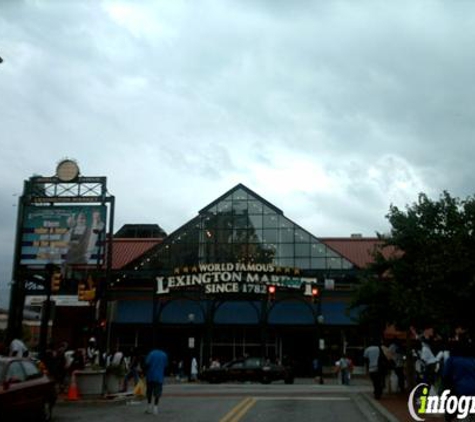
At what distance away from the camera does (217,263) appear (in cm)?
4681

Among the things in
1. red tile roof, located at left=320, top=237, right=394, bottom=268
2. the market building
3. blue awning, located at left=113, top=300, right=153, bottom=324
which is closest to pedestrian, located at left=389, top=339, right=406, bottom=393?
the market building

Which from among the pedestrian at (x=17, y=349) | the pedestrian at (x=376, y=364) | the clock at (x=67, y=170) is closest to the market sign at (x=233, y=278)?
the clock at (x=67, y=170)

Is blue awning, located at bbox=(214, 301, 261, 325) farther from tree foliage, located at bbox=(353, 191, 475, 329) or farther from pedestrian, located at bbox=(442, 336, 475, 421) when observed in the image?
pedestrian, located at bbox=(442, 336, 475, 421)

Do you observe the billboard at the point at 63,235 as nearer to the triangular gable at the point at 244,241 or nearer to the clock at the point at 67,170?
the clock at the point at 67,170

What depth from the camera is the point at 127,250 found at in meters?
54.2

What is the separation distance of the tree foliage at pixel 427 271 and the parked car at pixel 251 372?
1338 cm

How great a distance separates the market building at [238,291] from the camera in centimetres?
4547

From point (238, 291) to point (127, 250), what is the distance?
41.0 ft

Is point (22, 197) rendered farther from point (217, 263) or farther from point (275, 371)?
point (275, 371)

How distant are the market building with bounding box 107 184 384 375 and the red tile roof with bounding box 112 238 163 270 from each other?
2863 millimetres

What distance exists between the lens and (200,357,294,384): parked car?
118ft

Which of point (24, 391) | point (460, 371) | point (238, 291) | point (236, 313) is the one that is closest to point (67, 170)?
point (238, 291)

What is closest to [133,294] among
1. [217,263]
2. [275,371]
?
[217,263]

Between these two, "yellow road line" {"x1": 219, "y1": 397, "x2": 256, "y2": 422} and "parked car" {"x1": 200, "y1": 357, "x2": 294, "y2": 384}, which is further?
"parked car" {"x1": 200, "y1": 357, "x2": 294, "y2": 384}
